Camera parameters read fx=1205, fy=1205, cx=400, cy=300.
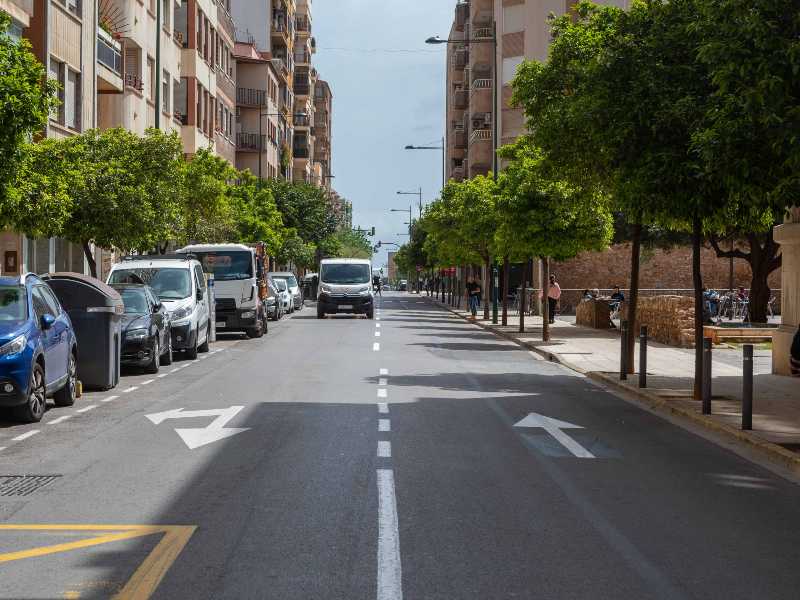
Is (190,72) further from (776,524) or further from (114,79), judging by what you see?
(776,524)

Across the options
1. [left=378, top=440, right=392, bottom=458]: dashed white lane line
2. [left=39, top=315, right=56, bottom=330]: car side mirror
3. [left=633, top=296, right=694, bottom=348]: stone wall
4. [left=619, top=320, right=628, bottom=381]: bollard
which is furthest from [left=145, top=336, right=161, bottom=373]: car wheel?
[left=633, top=296, right=694, bottom=348]: stone wall

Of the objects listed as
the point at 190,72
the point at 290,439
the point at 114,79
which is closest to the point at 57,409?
the point at 290,439

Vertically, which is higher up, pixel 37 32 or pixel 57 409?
pixel 37 32

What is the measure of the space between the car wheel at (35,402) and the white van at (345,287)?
3428 cm

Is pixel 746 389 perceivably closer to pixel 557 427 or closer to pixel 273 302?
pixel 557 427

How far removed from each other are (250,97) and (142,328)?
200 feet

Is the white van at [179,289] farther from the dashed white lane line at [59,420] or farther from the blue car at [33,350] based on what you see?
the dashed white lane line at [59,420]

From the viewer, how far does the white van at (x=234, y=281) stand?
3356 cm

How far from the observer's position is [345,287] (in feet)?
159

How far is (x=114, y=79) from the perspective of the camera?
3975 centimetres

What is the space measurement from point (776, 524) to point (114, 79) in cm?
3484

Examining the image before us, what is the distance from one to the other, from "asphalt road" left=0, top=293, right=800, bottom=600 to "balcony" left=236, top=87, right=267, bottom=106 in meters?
64.9

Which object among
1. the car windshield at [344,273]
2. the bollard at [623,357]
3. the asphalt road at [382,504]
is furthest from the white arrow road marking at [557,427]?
the car windshield at [344,273]

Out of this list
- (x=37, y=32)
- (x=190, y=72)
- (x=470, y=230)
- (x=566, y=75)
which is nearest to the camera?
(x=566, y=75)
